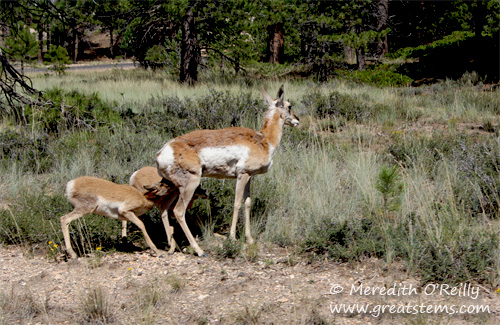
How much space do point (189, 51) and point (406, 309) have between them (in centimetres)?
1594

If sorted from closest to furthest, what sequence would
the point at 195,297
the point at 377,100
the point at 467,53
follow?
the point at 195,297 → the point at 377,100 → the point at 467,53

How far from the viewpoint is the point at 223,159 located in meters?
6.10

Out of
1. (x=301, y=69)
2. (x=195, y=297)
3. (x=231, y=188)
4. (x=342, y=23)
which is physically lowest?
(x=195, y=297)

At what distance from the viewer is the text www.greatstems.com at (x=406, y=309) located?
4.67 metres

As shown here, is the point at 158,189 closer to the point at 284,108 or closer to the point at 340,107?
the point at 284,108

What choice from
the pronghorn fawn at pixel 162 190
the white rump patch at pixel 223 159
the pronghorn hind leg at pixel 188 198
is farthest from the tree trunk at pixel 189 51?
the pronghorn hind leg at pixel 188 198

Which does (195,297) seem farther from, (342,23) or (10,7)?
(342,23)

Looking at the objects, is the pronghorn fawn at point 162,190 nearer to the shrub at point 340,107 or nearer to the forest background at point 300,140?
the forest background at point 300,140

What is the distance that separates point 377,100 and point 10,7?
9.82 metres

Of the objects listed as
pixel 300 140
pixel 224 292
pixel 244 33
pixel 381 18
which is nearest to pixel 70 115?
pixel 300 140

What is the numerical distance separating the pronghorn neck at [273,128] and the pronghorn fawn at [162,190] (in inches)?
42.6

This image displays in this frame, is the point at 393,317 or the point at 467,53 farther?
the point at 467,53

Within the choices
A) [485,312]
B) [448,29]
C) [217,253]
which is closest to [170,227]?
[217,253]

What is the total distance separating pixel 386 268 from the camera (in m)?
5.55
